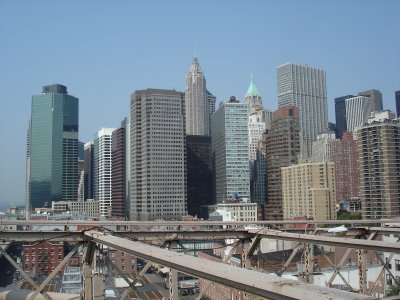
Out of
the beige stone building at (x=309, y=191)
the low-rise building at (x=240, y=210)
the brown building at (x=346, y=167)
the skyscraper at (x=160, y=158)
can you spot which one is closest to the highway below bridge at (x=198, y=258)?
the beige stone building at (x=309, y=191)

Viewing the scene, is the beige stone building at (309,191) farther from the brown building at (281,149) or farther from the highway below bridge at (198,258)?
the highway below bridge at (198,258)

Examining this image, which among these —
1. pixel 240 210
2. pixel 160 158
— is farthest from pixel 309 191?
pixel 160 158

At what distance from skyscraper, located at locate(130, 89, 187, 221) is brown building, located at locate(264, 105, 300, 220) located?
3341 centimetres

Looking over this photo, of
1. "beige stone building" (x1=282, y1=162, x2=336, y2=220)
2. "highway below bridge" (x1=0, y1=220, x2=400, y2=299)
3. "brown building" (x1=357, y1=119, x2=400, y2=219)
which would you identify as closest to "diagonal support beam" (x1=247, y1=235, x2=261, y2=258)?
"highway below bridge" (x1=0, y1=220, x2=400, y2=299)

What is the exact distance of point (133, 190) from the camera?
563ft

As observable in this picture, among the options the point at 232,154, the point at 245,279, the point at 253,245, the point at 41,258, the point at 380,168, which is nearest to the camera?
the point at 245,279

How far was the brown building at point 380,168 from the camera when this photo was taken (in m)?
117

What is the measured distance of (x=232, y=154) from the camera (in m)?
177

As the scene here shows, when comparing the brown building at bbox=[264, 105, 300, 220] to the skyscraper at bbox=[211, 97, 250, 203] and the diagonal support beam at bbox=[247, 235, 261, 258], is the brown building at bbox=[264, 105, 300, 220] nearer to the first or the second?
the skyscraper at bbox=[211, 97, 250, 203]

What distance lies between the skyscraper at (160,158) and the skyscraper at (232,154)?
60.4 ft

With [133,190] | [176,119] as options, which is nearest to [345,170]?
[176,119]

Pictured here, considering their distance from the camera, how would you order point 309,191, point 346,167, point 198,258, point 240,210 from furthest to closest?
point 346,167 → point 240,210 → point 309,191 → point 198,258

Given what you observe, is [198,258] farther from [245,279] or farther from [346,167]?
[346,167]

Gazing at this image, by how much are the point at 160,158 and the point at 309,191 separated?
59.7 metres
